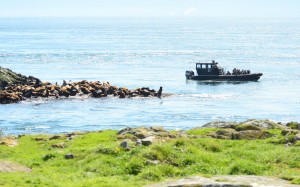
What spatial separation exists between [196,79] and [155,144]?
73515 mm

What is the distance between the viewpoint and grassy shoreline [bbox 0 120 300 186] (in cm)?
1906

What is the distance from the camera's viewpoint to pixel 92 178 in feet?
62.3

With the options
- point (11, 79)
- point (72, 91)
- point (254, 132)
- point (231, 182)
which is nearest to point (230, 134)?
point (254, 132)

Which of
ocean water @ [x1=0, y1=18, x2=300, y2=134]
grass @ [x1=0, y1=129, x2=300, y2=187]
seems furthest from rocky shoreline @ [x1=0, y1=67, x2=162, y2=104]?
grass @ [x1=0, y1=129, x2=300, y2=187]

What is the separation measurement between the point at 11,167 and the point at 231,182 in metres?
11.3

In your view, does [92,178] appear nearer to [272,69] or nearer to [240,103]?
[240,103]

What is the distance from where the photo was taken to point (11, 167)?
21.9 metres

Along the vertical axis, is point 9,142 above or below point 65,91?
above

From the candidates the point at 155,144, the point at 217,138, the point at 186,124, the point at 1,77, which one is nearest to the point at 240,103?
the point at 186,124

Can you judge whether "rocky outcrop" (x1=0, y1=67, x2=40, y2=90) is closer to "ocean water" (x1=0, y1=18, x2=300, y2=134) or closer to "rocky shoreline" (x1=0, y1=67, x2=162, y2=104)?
"rocky shoreline" (x1=0, y1=67, x2=162, y2=104)

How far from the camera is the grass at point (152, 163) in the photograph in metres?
19.0

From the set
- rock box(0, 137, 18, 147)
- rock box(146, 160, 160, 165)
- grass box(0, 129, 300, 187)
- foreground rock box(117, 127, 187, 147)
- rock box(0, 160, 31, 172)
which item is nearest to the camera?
grass box(0, 129, 300, 187)

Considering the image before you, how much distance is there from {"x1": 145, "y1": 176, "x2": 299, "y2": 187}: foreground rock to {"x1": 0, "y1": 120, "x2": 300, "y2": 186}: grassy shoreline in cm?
226

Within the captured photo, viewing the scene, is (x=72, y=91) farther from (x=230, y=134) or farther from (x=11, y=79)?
(x=230, y=134)
